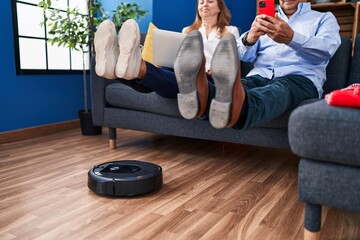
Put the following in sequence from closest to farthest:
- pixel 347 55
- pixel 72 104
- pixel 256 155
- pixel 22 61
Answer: pixel 347 55 → pixel 256 155 → pixel 22 61 → pixel 72 104

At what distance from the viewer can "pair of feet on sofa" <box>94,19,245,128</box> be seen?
94 centimetres

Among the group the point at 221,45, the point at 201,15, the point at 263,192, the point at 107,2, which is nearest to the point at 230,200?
the point at 263,192

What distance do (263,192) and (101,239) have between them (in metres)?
0.74

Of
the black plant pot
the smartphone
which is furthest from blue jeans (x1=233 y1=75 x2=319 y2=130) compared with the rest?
the black plant pot

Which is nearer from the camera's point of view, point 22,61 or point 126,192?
point 126,192

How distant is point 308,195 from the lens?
873 mm

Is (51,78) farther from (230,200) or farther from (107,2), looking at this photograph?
(230,200)

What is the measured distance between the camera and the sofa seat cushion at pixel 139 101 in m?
1.84

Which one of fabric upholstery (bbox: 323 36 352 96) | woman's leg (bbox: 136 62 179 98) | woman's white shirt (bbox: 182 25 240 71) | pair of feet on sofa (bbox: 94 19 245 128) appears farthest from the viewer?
woman's white shirt (bbox: 182 25 240 71)

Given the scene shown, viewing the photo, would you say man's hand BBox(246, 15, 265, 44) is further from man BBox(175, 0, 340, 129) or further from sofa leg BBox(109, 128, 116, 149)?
sofa leg BBox(109, 128, 116, 149)

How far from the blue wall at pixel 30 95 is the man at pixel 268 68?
5.51 feet

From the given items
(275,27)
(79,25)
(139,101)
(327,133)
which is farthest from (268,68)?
(79,25)

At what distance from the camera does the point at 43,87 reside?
2598 mm

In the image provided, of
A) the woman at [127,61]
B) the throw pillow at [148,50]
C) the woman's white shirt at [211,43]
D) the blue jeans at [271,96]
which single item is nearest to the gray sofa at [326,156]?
the blue jeans at [271,96]
